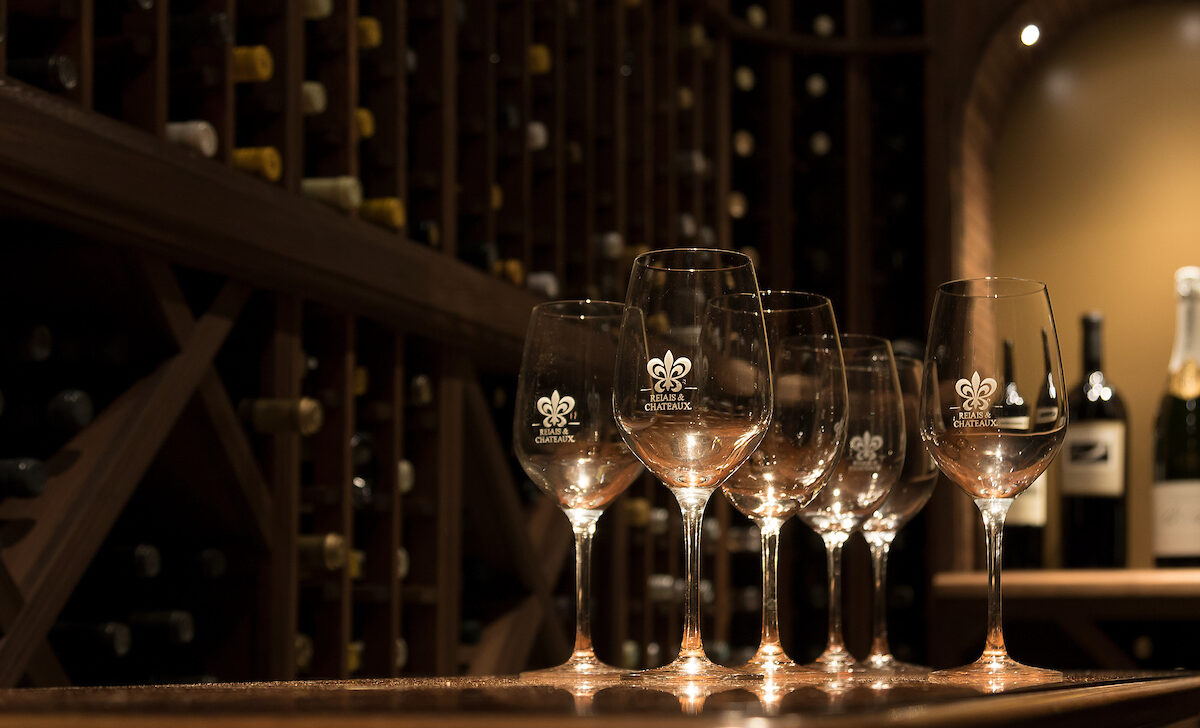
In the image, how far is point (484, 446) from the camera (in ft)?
7.64

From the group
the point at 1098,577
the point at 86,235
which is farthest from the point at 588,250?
the point at 86,235

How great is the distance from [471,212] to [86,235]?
918 mm

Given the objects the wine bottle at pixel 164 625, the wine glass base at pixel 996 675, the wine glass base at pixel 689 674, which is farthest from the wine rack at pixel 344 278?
the wine glass base at pixel 996 675

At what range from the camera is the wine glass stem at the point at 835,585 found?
3.42 feet

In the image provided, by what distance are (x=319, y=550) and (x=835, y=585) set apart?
95 cm

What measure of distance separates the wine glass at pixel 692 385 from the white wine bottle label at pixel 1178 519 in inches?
86.6

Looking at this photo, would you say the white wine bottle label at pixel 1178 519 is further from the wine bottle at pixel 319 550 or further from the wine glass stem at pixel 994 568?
the wine glass stem at pixel 994 568

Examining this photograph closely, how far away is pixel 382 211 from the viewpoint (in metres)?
1.96

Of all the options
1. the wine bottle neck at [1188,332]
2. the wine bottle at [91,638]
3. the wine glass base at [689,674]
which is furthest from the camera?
the wine bottle neck at [1188,332]

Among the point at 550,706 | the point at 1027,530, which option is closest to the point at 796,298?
the point at 550,706

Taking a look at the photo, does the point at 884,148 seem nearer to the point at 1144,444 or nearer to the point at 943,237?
the point at 943,237

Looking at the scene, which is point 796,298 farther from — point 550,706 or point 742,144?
point 742,144

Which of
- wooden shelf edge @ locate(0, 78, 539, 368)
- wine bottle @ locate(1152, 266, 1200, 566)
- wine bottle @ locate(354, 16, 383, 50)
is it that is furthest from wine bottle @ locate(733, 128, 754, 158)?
wine bottle @ locate(354, 16, 383, 50)

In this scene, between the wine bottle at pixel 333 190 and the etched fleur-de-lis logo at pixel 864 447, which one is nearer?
the etched fleur-de-lis logo at pixel 864 447
